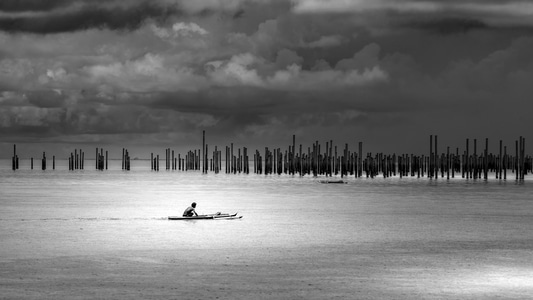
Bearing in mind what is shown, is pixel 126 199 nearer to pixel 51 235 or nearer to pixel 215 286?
pixel 51 235

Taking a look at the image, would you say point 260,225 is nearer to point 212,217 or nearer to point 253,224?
point 253,224

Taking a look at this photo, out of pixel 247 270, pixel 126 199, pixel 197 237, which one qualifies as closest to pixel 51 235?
pixel 197 237

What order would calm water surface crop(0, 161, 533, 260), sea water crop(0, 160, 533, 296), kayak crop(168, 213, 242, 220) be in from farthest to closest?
1. kayak crop(168, 213, 242, 220)
2. calm water surface crop(0, 161, 533, 260)
3. sea water crop(0, 160, 533, 296)

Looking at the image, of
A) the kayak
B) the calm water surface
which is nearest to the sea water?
the calm water surface

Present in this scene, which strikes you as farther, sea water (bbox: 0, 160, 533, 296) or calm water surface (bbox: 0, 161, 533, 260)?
calm water surface (bbox: 0, 161, 533, 260)

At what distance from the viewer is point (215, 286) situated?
55.6ft

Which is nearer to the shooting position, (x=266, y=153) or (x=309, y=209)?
(x=309, y=209)

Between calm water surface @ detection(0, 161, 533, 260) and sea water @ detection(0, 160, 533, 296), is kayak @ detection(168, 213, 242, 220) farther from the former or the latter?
calm water surface @ detection(0, 161, 533, 260)

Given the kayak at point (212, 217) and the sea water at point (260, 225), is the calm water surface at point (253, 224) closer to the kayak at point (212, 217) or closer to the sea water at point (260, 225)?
the sea water at point (260, 225)

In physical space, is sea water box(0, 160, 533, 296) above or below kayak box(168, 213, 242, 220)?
below

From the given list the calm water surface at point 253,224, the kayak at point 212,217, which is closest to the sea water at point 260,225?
the calm water surface at point 253,224

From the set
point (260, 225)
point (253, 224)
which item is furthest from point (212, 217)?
point (260, 225)

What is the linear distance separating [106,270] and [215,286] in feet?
11.0

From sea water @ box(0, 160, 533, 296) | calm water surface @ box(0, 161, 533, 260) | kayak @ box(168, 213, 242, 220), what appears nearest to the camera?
sea water @ box(0, 160, 533, 296)
